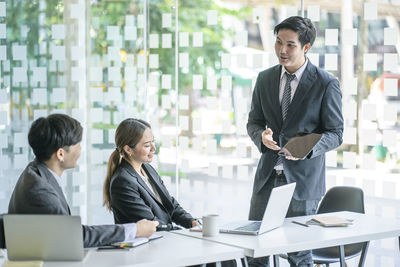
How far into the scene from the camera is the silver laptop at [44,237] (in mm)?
2576

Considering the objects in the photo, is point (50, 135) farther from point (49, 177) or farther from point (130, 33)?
point (130, 33)

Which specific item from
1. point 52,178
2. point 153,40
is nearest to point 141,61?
point 153,40

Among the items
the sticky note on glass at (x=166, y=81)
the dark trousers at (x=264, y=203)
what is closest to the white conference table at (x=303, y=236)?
the dark trousers at (x=264, y=203)

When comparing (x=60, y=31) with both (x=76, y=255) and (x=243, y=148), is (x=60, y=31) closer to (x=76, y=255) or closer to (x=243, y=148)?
(x=243, y=148)

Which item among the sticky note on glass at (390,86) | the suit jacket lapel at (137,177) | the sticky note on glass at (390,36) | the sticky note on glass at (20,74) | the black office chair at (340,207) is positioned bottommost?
the black office chair at (340,207)

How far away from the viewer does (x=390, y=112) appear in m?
4.77

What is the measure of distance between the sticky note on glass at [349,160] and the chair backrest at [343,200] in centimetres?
56

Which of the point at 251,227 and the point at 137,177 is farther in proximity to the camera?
the point at 137,177

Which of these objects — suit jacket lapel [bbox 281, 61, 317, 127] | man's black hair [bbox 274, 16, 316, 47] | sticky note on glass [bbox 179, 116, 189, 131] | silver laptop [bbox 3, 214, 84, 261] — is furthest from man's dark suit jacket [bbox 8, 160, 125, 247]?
sticky note on glass [bbox 179, 116, 189, 131]

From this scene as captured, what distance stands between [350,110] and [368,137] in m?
0.25

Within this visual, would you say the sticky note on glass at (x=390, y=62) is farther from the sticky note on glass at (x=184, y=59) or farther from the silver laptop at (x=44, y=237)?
the silver laptop at (x=44, y=237)

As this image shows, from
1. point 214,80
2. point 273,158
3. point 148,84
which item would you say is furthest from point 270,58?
point 273,158

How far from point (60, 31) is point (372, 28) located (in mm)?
2791

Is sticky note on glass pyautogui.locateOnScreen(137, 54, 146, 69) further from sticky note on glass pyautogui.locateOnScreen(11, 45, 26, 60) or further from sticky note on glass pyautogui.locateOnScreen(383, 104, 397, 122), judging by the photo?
sticky note on glass pyautogui.locateOnScreen(383, 104, 397, 122)
